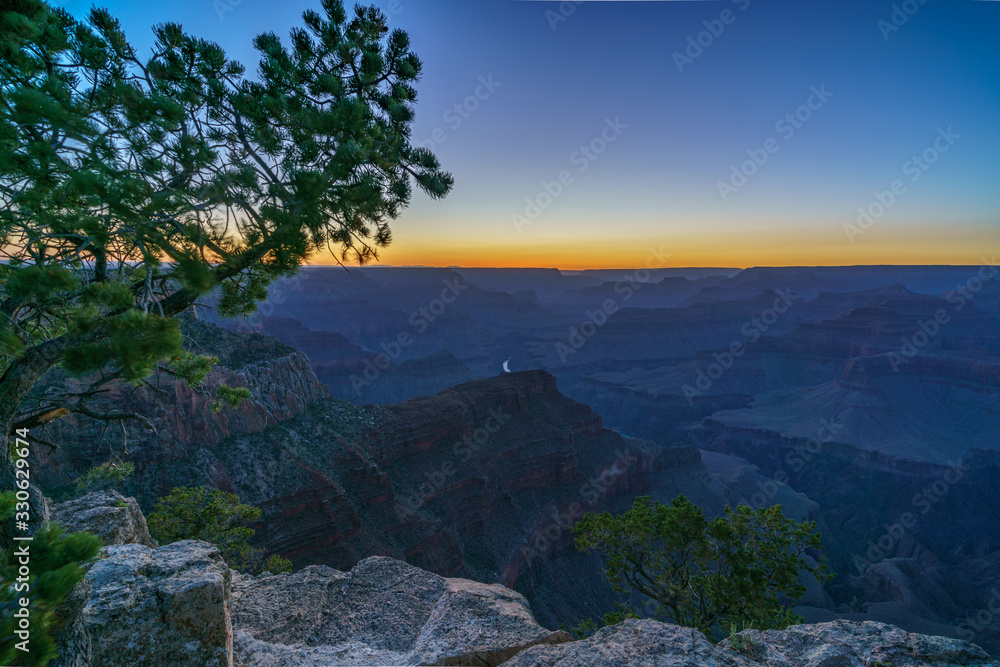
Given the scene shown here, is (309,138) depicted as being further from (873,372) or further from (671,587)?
(873,372)

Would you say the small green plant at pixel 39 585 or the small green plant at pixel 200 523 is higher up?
the small green plant at pixel 39 585

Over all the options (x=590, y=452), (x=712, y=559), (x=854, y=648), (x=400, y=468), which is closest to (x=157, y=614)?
(x=854, y=648)

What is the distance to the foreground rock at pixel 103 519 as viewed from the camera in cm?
690

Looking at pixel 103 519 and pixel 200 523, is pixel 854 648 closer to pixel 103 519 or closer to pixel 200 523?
pixel 103 519

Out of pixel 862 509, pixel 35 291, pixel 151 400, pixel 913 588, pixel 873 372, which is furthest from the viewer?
pixel 873 372

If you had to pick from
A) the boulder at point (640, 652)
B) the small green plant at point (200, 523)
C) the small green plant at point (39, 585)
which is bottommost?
the small green plant at point (200, 523)

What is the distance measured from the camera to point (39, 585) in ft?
9.05

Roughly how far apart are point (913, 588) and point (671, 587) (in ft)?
165

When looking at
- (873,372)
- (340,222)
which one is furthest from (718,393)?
(340,222)

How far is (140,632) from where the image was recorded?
4703 mm

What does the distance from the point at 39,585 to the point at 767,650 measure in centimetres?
691

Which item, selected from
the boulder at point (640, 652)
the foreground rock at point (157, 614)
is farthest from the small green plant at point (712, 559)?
the foreground rock at point (157, 614)

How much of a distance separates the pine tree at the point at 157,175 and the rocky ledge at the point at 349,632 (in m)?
1.94

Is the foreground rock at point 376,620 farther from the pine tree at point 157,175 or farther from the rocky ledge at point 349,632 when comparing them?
the pine tree at point 157,175
